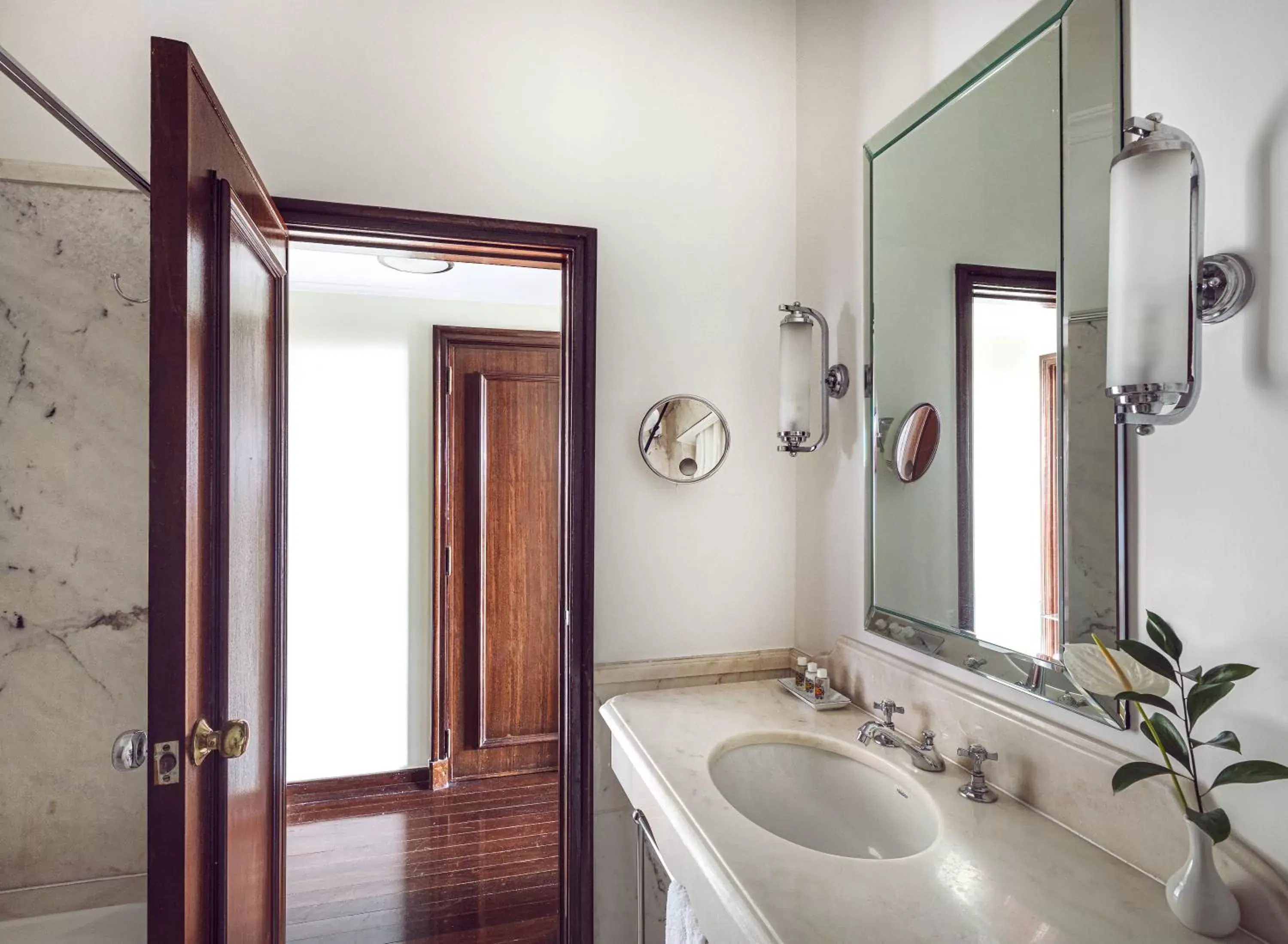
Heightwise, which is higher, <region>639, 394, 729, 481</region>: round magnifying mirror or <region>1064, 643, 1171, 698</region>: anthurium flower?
<region>639, 394, 729, 481</region>: round magnifying mirror

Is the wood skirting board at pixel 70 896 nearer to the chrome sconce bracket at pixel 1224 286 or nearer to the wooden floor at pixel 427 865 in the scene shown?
the wooden floor at pixel 427 865

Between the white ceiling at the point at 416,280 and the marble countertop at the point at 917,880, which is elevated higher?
the white ceiling at the point at 416,280

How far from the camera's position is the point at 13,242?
4.63 feet

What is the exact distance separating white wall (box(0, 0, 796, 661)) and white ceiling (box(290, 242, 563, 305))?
0.96m

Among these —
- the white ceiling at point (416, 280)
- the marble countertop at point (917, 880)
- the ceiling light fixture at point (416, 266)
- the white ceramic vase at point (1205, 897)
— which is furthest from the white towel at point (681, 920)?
the ceiling light fixture at point (416, 266)

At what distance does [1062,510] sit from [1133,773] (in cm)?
41

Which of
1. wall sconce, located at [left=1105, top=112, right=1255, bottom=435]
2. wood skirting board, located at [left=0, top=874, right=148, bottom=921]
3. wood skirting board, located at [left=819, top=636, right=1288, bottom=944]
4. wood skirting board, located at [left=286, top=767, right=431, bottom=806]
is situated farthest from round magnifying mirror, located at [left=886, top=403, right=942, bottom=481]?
wood skirting board, located at [left=286, top=767, right=431, bottom=806]

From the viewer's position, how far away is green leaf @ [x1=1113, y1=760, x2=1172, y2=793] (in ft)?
2.56

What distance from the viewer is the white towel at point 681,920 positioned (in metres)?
1.11

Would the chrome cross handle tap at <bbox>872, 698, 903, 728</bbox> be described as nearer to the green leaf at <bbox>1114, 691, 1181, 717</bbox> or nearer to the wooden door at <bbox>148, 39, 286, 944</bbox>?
the green leaf at <bbox>1114, 691, 1181, 717</bbox>

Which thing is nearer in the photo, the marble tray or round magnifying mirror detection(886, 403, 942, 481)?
round magnifying mirror detection(886, 403, 942, 481)

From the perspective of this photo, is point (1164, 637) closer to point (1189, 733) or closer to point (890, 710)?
point (1189, 733)

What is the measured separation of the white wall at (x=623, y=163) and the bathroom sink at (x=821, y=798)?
0.45 metres

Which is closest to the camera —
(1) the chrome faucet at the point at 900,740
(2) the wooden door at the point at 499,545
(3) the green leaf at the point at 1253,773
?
(3) the green leaf at the point at 1253,773
